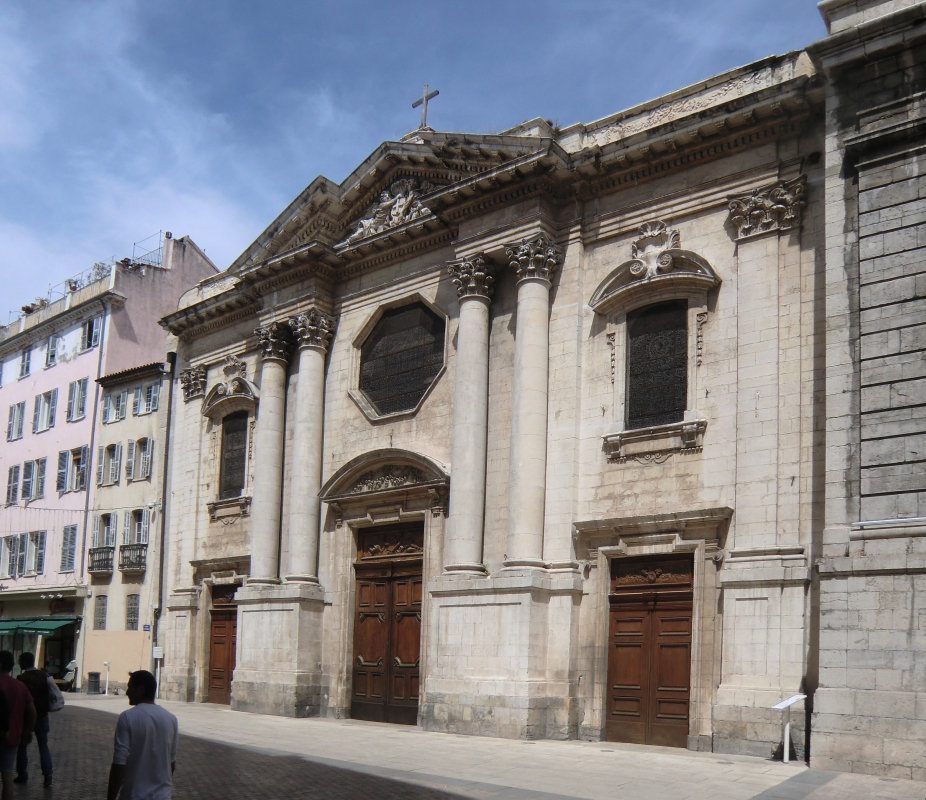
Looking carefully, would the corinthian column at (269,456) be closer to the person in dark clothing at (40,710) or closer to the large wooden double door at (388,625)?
the large wooden double door at (388,625)

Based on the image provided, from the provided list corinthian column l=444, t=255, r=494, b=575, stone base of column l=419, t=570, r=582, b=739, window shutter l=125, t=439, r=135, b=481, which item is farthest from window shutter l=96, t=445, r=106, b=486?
stone base of column l=419, t=570, r=582, b=739

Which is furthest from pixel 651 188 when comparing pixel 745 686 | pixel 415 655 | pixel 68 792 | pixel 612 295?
pixel 68 792

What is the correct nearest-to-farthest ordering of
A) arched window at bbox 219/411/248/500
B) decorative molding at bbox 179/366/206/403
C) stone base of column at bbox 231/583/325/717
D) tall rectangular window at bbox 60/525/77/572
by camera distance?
stone base of column at bbox 231/583/325/717, arched window at bbox 219/411/248/500, decorative molding at bbox 179/366/206/403, tall rectangular window at bbox 60/525/77/572

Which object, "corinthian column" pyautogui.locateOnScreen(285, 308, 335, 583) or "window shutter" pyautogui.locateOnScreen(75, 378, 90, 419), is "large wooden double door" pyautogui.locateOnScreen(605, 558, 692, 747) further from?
"window shutter" pyautogui.locateOnScreen(75, 378, 90, 419)

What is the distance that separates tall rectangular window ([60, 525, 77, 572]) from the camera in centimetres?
3597

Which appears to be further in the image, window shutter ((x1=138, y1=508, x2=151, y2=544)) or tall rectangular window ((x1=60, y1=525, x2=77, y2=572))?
tall rectangular window ((x1=60, y1=525, x2=77, y2=572))

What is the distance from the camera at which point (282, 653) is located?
77.8 ft

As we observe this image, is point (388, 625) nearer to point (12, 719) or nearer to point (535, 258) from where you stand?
point (535, 258)

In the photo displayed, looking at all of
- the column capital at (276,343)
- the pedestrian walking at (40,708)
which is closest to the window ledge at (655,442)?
the column capital at (276,343)

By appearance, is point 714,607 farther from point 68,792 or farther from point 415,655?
point 68,792

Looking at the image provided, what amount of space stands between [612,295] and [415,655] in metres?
8.56

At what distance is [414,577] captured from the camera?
22.8 meters

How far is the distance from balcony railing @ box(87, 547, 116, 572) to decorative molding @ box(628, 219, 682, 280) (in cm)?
2080

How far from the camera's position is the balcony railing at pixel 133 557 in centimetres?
3166
